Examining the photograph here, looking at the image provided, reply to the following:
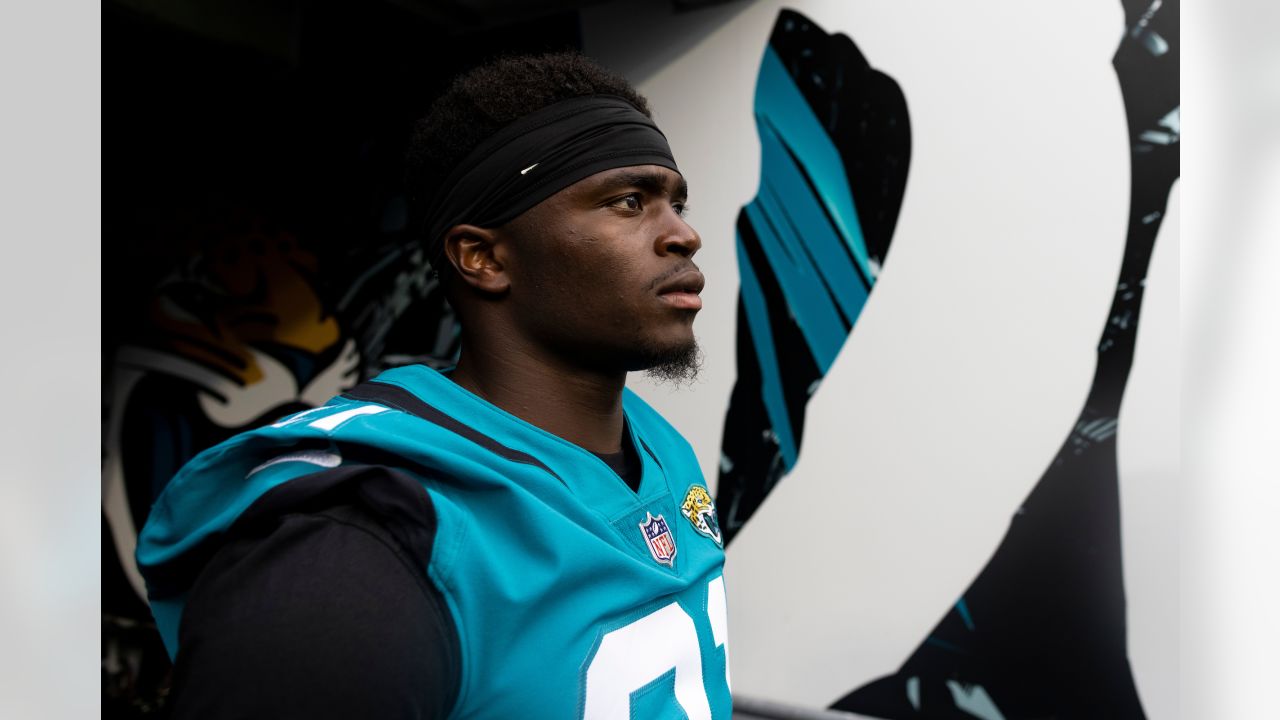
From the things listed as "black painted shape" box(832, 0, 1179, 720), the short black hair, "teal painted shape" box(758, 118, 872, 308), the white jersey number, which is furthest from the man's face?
"black painted shape" box(832, 0, 1179, 720)

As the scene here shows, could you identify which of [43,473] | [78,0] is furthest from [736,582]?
[78,0]

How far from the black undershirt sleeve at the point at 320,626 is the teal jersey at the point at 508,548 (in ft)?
0.10

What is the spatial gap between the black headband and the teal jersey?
0.23 meters

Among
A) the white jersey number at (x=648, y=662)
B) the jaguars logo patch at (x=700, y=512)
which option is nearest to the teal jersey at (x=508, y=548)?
the white jersey number at (x=648, y=662)

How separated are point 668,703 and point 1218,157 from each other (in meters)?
1.57

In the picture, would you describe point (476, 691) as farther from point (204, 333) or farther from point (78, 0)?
point (204, 333)

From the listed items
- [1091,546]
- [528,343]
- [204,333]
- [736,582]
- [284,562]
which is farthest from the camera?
[204,333]

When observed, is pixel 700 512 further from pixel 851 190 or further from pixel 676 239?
pixel 851 190

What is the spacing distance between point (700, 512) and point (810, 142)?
1.28m

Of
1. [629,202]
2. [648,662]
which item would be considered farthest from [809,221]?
[648,662]

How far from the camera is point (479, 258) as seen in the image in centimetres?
107

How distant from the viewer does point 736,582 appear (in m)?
2.14

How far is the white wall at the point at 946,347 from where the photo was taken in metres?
1.75

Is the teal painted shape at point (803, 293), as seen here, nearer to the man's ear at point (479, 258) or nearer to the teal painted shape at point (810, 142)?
the teal painted shape at point (810, 142)
